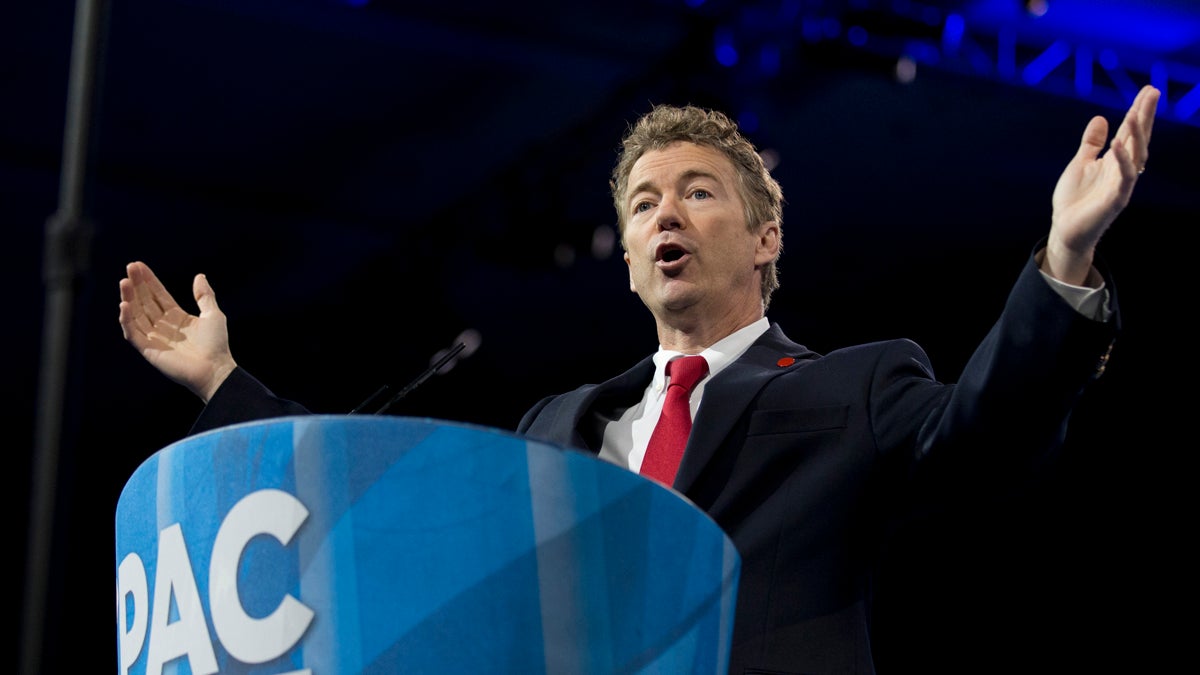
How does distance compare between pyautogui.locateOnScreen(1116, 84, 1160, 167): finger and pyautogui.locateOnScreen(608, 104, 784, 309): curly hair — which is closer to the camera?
pyautogui.locateOnScreen(1116, 84, 1160, 167): finger

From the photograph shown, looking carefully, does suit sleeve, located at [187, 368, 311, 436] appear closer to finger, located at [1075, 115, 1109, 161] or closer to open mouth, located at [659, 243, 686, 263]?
open mouth, located at [659, 243, 686, 263]

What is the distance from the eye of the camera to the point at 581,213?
464 cm

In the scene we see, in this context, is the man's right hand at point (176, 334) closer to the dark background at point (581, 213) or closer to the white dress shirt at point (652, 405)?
the white dress shirt at point (652, 405)

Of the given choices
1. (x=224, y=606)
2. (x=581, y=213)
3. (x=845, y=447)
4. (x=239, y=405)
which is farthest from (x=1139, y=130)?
(x=581, y=213)

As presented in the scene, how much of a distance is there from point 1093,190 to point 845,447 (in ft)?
1.45

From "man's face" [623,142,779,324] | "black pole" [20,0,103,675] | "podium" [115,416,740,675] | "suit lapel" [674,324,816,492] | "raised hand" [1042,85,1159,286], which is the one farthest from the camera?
"man's face" [623,142,779,324]

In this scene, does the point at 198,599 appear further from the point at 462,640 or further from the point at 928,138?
the point at 928,138

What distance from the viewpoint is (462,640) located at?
3.22ft

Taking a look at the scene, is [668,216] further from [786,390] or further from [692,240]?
[786,390]

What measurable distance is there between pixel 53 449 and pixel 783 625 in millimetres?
853

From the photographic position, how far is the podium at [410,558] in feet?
3.21

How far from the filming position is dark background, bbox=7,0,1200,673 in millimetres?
3891

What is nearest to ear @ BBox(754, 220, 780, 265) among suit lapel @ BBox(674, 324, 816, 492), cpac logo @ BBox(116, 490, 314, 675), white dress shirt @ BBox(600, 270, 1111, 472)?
white dress shirt @ BBox(600, 270, 1111, 472)

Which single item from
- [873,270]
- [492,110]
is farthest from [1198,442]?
[492,110]
